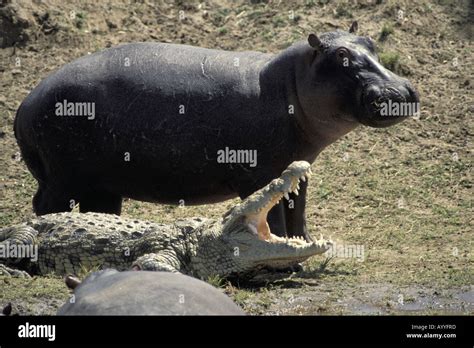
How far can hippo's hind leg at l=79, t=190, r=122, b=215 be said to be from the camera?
13.3 metres

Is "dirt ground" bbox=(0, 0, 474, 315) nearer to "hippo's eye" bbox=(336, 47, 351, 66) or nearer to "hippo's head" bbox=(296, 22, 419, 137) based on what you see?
"hippo's head" bbox=(296, 22, 419, 137)

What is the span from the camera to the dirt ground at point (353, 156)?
37.3 ft

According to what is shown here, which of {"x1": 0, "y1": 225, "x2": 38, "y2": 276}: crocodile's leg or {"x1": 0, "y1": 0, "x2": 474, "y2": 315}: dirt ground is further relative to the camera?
{"x1": 0, "y1": 225, "x2": 38, "y2": 276}: crocodile's leg

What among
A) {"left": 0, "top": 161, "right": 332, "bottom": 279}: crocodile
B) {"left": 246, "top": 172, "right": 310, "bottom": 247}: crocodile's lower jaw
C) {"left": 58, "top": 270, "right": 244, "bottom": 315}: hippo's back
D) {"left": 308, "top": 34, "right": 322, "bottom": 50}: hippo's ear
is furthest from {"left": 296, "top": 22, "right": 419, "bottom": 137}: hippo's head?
{"left": 58, "top": 270, "right": 244, "bottom": 315}: hippo's back

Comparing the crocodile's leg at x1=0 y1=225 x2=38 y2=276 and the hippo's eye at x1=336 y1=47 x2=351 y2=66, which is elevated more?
the hippo's eye at x1=336 y1=47 x2=351 y2=66

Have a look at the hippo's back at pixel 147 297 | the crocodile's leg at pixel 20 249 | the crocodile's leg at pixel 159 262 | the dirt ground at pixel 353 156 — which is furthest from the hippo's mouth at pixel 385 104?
the hippo's back at pixel 147 297

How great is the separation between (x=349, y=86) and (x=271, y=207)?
1.61 m

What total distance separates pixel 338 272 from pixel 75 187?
106 inches

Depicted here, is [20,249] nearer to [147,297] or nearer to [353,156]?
[147,297]

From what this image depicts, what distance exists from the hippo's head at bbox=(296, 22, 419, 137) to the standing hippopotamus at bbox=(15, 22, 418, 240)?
0.04ft

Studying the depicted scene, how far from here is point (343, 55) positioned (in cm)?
1259

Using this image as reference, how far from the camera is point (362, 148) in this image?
55.7ft
